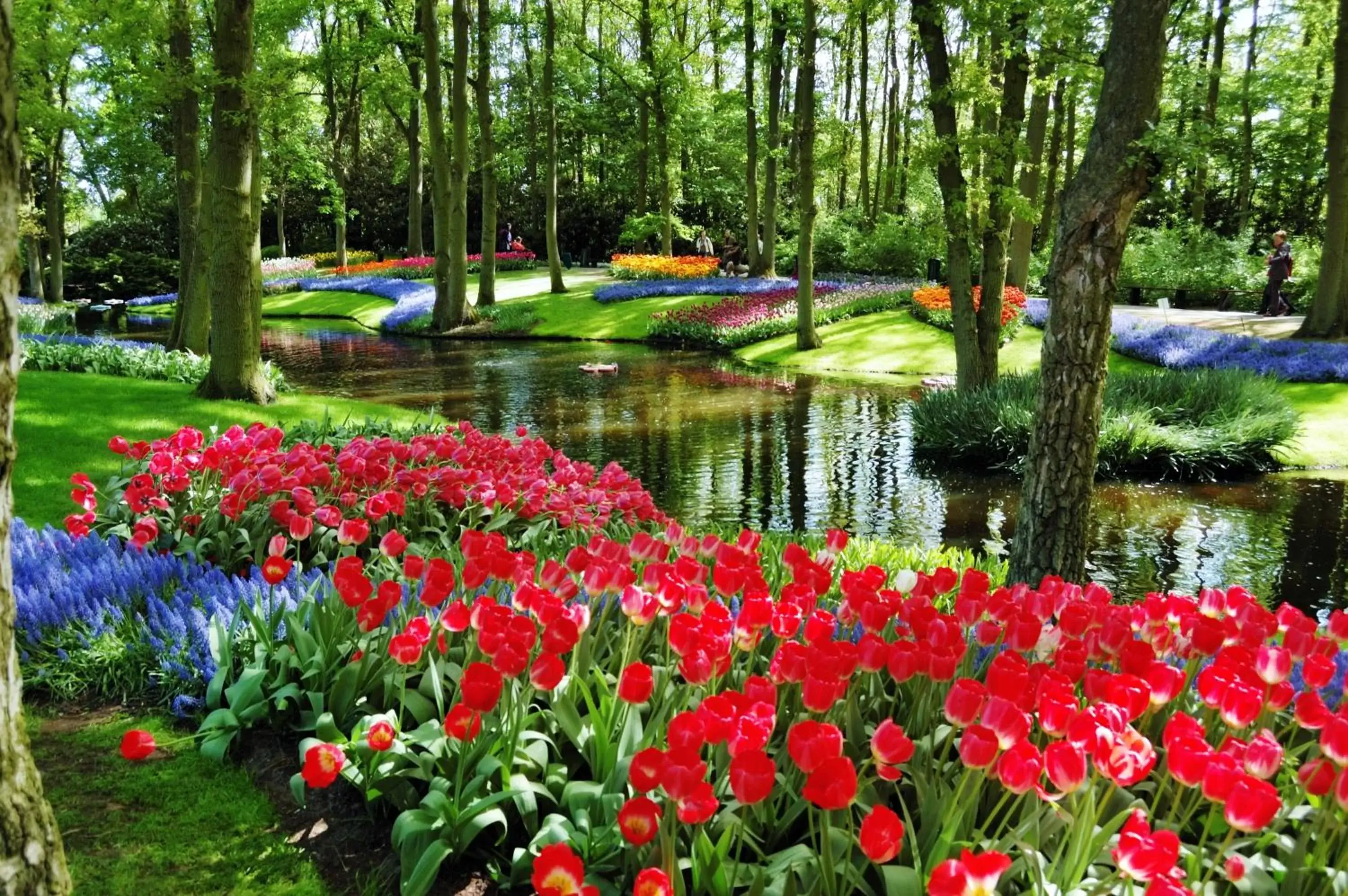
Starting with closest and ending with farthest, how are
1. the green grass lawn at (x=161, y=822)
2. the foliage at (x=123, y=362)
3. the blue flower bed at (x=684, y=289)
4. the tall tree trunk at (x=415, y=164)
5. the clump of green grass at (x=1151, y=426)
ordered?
the green grass lawn at (x=161, y=822) < the clump of green grass at (x=1151, y=426) < the foliage at (x=123, y=362) < the blue flower bed at (x=684, y=289) < the tall tree trunk at (x=415, y=164)

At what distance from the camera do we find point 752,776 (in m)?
1.72

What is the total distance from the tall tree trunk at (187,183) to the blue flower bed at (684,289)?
44.1 feet

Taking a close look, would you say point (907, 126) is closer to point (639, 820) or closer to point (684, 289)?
point (684, 289)

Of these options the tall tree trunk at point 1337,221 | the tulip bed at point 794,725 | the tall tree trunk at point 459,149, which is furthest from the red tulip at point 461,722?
the tall tree trunk at point 459,149

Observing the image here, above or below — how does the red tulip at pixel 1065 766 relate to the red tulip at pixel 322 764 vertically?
above

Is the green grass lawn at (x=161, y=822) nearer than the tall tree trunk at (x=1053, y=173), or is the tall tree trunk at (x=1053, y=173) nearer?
the green grass lawn at (x=161, y=822)

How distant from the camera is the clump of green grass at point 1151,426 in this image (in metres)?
10.6

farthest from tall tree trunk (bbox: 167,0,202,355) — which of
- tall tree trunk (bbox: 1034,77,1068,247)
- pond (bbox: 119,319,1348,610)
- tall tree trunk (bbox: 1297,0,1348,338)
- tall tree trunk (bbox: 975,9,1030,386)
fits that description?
tall tree trunk (bbox: 1034,77,1068,247)

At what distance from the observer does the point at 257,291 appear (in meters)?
11.0

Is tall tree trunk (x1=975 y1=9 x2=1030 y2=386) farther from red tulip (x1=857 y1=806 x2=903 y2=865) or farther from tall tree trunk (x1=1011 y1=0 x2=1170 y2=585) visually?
red tulip (x1=857 y1=806 x2=903 y2=865)

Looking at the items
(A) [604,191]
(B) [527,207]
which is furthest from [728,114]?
(B) [527,207]

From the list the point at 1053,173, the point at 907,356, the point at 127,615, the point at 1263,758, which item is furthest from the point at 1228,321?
the point at 127,615

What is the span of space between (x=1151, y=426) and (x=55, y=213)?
30.8 metres

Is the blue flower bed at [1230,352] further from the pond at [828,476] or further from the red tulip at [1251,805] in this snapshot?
the red tulip at [1251,805]
